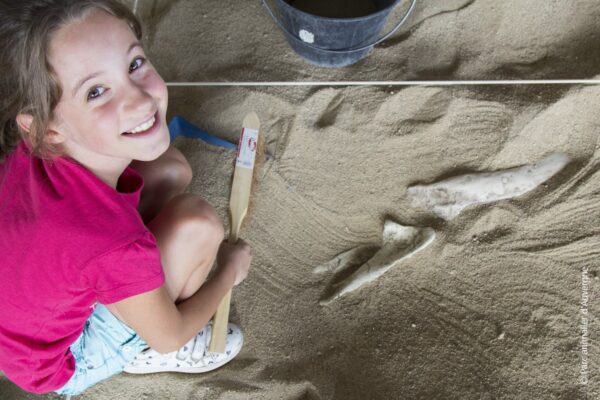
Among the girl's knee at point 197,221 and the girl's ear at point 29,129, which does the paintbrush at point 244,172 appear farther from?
the girl's ear at point 29,129

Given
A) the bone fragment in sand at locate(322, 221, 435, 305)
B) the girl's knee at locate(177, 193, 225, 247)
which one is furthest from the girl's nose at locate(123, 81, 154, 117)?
the bone fragment in sand at locate(322, 221, 435, 305)

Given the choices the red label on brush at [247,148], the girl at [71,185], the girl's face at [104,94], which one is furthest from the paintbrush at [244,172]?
the girl's face at [104,94]

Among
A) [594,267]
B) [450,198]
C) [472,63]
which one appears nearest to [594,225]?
[594,267]

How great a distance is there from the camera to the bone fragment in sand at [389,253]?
50.3 inches

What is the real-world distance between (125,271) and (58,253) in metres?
0.10

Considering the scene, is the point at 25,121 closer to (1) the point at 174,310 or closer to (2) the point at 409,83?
(1) the point at 174,310

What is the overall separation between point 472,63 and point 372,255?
0.62m

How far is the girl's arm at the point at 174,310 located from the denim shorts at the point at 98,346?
0.06 metres

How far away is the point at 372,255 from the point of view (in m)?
1.32

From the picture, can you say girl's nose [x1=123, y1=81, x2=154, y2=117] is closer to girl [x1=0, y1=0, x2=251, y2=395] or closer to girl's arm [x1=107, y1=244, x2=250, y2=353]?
girl [x1=0, y1=0, x2=251, y2=395]

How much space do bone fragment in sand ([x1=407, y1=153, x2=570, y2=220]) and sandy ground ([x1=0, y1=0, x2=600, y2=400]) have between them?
0.07ft

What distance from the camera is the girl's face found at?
75 centimetres

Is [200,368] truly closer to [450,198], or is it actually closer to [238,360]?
[238,360]

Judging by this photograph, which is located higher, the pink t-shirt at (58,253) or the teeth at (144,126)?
the teeth at (144,126)
